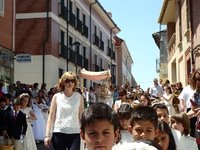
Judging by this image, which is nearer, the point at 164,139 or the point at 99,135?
the point at 99,135

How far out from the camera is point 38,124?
48.1ft

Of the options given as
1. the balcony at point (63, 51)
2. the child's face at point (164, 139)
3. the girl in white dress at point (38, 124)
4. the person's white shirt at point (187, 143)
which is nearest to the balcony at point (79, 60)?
the balcony at point (63, 51)

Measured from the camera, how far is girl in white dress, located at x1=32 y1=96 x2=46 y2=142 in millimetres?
14469

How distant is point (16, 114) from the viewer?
10.2 metres

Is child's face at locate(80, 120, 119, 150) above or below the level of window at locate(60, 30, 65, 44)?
below

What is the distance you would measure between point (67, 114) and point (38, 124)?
29.4 ft

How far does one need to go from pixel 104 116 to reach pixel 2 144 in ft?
23.8

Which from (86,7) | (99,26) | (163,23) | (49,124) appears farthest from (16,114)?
(99,26)

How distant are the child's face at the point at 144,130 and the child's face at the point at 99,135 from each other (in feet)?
2.86

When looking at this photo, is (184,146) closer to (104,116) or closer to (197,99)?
(104,116)

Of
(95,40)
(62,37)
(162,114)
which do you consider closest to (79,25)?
(62,37)

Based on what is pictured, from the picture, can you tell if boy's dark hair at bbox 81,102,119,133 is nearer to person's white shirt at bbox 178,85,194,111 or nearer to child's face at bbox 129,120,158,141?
child's face at bbox 129,120,158,141

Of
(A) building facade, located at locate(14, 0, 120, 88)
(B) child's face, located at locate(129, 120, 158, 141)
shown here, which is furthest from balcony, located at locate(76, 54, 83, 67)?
(B) child's face, located at locate(129, 120, 158, 141)

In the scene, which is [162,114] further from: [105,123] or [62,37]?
[62,37]
